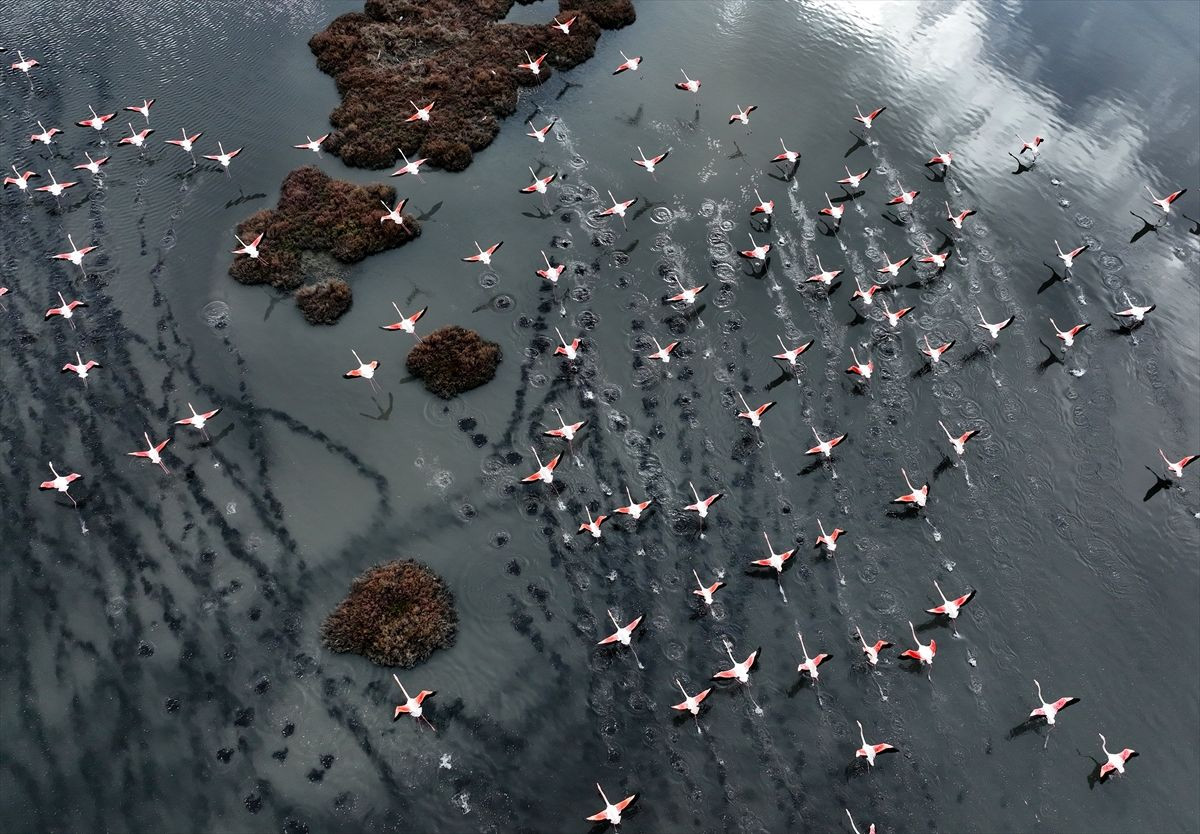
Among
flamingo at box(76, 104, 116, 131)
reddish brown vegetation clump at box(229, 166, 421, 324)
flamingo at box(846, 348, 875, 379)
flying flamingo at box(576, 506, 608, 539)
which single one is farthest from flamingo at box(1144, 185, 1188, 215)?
flamingo at box(76, 104, 116, 131)

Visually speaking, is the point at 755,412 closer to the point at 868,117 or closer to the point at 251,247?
the point at 868,117

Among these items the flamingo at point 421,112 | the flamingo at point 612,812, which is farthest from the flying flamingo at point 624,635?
the flamingo at point 421,112

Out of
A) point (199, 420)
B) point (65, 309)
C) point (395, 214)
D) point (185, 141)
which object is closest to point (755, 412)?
point (395, 214)

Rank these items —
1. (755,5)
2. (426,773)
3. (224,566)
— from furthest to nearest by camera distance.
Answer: (755,5) → (224,566) → (426,773)

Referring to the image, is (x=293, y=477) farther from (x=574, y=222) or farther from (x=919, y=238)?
(x=919, y=238)

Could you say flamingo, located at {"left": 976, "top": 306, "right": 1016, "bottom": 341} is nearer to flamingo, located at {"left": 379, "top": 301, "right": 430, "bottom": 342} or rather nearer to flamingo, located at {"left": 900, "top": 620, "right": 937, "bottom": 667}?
flamingo, located at {"left": 900, "top": 620, "right": 937, "bottom": 667}

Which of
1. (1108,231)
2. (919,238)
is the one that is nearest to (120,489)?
(919,238)
